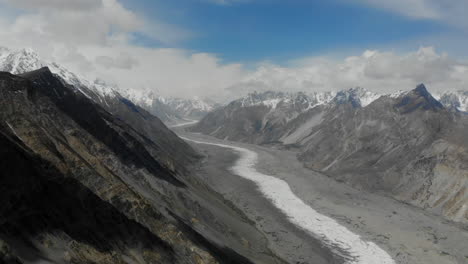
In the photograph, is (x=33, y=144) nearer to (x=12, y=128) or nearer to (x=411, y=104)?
(x=12, y=128)

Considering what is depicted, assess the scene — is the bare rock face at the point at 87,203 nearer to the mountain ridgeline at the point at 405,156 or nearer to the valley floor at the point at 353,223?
the valley floor at the point at 353,223

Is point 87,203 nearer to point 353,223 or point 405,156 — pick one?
point 353,223

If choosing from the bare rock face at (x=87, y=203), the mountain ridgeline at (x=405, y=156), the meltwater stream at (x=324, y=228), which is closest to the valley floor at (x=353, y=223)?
the meltwater stream at (x=324, y=228)

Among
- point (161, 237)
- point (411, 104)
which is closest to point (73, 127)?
point (161, 237)

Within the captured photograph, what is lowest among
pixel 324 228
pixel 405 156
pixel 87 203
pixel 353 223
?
pixel 324 228

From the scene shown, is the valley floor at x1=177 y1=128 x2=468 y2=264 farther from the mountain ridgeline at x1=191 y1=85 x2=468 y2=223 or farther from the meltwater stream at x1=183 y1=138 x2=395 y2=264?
the mountain ridgeline at x1=191 y1=85 x2=468 y2=223

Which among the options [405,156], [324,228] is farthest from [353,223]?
[405,156]

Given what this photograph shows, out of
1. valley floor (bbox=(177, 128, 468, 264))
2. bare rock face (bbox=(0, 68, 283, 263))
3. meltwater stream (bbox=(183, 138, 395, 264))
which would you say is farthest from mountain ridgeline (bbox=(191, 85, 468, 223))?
bare rock face (bbox=(0, 68, 283, 263))
